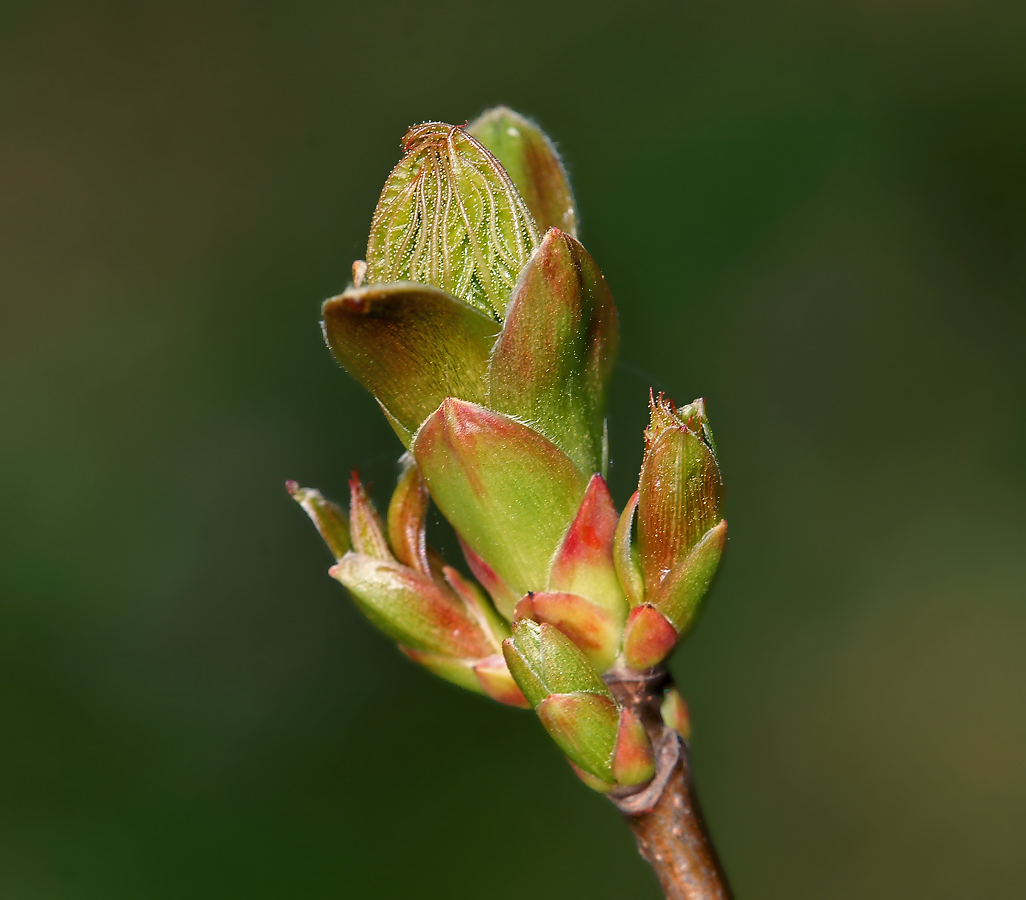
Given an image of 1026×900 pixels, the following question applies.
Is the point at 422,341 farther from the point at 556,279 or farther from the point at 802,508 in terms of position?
the point at 802,508

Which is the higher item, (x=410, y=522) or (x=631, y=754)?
(x=410, y=522)

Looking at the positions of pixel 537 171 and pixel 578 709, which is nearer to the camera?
pixel 578 709

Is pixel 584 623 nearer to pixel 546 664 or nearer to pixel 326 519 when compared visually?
pixel 546 664

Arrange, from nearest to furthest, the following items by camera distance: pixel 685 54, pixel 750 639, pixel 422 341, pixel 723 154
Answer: pixel 422 341, pixel 750 639, pixel 723 154, pixel 685 54

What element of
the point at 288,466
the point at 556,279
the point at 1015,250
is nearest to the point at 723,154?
the point at 1015,250

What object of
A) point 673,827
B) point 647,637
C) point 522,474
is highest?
point 522,474

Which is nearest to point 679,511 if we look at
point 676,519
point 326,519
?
point 676,519
